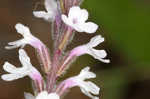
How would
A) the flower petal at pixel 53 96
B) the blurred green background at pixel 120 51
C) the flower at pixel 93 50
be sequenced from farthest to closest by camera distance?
the blurred green background at pixel 120 51
the flower at pixel 93 50
the flower petal at pixel 53 96

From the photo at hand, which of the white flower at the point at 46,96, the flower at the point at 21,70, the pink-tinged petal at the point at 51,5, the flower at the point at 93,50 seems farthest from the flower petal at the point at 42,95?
the pink-tinged petal at the point at 51,5

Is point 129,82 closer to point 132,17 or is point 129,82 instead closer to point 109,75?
point 109,75

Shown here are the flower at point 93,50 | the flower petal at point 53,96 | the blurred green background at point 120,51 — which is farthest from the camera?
the blurred green background at point 120,51

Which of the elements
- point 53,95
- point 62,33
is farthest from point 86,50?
point 53,95

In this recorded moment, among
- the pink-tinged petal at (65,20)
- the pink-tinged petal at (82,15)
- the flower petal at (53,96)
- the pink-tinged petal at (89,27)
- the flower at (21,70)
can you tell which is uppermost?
the pink-tinged petal at (82,15)

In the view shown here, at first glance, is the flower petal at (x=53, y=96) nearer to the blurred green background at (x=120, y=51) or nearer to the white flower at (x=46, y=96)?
the white flower at (x=46, y=96)

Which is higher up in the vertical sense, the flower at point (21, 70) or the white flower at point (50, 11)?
the white flower at point (50, 11)

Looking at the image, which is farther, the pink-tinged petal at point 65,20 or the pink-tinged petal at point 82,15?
the pink-tinged petal at point 82,15

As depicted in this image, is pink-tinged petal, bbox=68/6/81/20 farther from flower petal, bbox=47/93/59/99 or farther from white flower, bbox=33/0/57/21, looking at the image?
flower petal, bbox=47/93/59/99
